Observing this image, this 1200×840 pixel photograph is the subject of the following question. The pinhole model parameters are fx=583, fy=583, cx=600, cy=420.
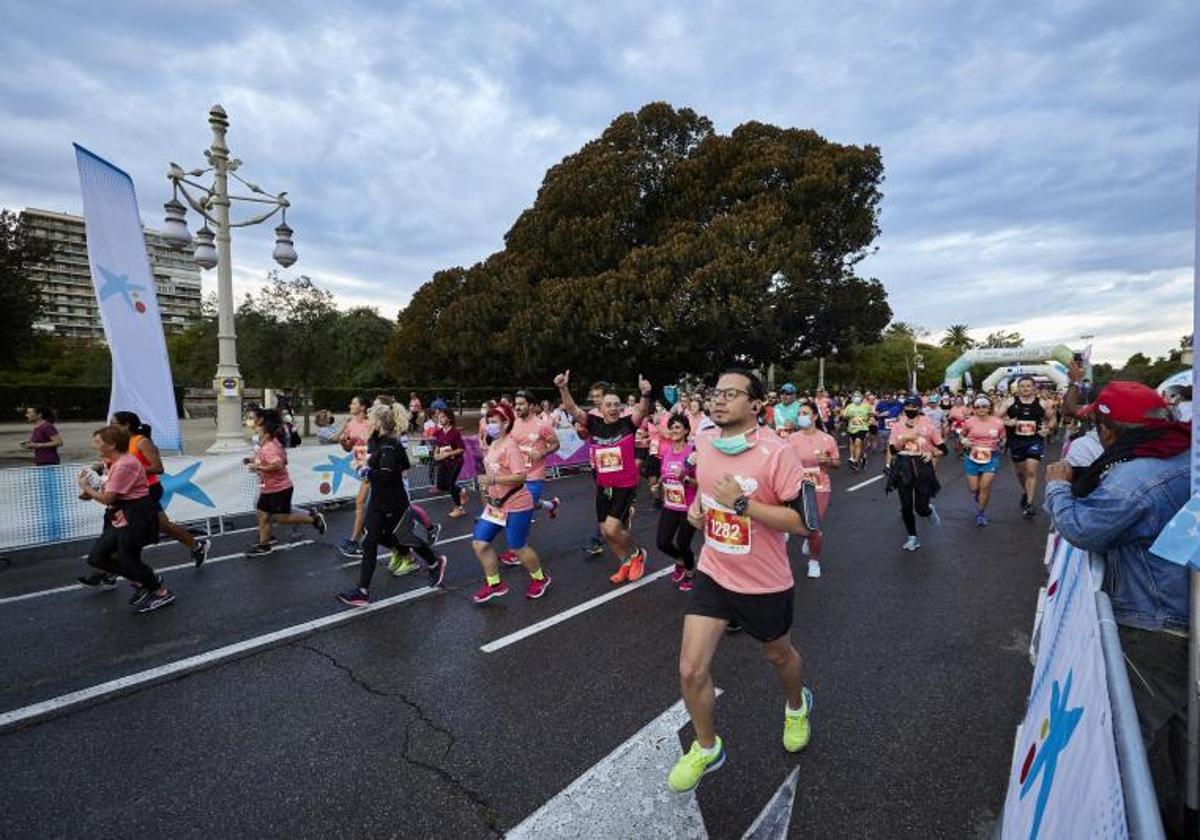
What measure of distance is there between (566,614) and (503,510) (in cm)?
108

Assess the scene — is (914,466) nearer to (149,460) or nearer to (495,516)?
(495,516)

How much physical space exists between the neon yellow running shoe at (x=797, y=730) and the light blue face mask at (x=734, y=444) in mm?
1331

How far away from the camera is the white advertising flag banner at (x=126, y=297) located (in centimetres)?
862

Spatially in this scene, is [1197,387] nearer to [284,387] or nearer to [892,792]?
[892,792]

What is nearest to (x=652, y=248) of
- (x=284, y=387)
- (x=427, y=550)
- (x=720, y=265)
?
(x=720, y=265)

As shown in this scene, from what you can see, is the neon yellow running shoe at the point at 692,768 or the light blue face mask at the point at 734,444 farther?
the light blue face mask at the point at 734,444

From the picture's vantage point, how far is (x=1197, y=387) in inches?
77.5

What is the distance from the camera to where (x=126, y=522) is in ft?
16.8

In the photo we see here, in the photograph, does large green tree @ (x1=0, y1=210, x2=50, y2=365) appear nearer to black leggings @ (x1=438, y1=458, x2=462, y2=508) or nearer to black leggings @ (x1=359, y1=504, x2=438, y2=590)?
black leggings @ (x1=438, y1=458, x2=462, y2=508)

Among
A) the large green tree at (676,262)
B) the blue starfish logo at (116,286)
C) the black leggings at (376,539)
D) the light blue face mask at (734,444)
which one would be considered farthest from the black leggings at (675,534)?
the large green tree at (676,262)

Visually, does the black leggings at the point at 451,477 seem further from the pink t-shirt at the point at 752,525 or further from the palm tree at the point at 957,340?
the palm tree at the point at 957,340

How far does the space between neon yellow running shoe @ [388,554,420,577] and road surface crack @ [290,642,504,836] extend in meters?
1.77

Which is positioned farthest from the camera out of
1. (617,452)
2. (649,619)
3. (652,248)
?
(652,248)

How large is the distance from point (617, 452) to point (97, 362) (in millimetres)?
52378
